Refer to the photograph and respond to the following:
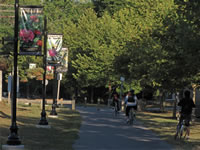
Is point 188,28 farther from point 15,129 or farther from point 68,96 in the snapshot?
point 68,96

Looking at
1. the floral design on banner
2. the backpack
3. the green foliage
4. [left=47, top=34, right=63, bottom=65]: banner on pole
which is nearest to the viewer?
the floral design on banner

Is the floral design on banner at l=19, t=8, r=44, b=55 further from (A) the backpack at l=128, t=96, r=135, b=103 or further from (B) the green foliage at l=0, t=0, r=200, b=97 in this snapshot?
(A) the backpack at l=128, t=96, r=135, b=103

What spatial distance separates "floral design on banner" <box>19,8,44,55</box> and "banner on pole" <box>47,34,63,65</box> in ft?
44.5

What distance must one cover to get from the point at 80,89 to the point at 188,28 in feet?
187

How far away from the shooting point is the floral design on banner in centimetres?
1884

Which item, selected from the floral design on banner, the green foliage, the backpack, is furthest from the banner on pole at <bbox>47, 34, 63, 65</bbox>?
the floral design on banner

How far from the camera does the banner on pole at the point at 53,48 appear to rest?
3278 centimetres

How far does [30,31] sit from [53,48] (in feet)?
45.5

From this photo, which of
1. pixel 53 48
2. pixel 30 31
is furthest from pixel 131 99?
pixel 30 31

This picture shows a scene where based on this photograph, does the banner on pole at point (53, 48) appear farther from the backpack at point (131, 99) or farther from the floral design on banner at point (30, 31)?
the floral design on banner at point (30, 31)

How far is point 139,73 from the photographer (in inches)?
1731

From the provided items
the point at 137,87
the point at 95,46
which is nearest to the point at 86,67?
the point at 95,46

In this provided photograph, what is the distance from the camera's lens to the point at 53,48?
3272 cm

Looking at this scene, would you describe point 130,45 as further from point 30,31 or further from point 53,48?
point 30,31
